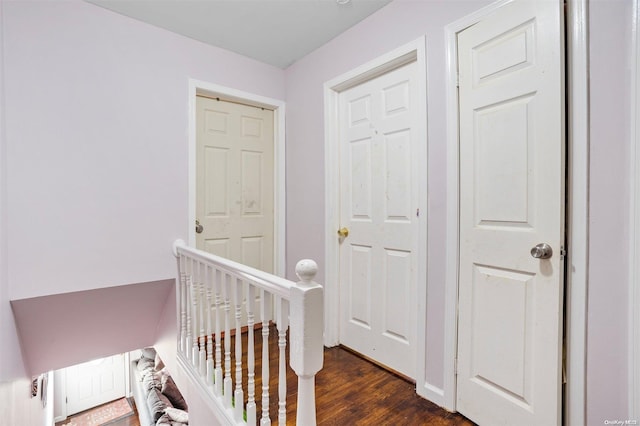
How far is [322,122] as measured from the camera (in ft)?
7.73

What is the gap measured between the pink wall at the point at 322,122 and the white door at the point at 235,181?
22 centimetres

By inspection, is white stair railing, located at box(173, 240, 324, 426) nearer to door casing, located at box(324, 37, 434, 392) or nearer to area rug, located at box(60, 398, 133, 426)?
door casing, located at box(324, 37, 434, 392)

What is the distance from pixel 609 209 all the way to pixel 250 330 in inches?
57.3

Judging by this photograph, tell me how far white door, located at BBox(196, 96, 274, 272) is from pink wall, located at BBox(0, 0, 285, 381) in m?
0.20

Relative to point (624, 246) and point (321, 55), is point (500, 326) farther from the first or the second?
point (321, 55)

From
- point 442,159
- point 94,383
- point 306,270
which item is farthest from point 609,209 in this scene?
point 94,383

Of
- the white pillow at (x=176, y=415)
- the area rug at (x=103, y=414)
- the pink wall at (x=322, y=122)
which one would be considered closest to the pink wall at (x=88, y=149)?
the pink wall at (x=322, y=122)

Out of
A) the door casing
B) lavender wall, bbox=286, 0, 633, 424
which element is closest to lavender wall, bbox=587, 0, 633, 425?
lavender wall, bbox=286, 0, 633, 424

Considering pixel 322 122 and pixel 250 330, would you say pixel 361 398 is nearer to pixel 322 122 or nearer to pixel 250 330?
pixel 250 330

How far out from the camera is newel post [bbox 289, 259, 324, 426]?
978mm

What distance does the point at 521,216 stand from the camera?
4.31ft

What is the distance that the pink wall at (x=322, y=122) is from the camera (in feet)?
5.32

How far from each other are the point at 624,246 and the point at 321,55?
221 centimetres

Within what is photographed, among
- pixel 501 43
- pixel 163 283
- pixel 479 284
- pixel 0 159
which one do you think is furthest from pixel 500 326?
pixel 0 159
